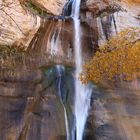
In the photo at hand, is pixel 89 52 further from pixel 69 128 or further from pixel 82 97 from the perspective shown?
pixel 69 128

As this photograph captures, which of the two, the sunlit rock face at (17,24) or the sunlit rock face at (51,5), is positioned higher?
the sunlit rock face at (51,5)

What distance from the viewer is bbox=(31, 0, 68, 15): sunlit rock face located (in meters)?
10.2

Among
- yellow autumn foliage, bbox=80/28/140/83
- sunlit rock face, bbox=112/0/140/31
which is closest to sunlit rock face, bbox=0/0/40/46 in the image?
yellow autumn foliage, bbox=80/28/140/83

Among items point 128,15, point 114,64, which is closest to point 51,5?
point 128,15

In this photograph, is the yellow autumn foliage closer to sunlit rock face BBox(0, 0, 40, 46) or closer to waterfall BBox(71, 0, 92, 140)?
waterfall BBox(71, 0, 92, 140)

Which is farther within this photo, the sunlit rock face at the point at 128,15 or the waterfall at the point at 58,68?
the sunlit rock face at the point at 128,15

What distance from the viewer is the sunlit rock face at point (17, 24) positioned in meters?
8.95

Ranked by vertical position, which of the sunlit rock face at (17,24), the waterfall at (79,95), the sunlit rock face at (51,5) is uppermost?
the sunlit rock face at (51,5)

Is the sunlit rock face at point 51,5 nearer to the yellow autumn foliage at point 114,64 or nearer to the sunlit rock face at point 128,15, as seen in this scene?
the sunlit rock face at point 128,15

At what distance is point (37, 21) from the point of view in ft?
31.3

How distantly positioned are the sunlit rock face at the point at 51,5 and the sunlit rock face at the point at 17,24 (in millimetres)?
753

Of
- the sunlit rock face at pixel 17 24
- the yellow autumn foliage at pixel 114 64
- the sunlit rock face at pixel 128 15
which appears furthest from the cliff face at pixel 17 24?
the sunlit rock face at pixel 128 15

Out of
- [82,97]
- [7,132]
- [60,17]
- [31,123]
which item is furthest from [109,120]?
[60,17]

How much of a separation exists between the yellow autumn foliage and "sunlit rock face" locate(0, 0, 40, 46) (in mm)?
1781
